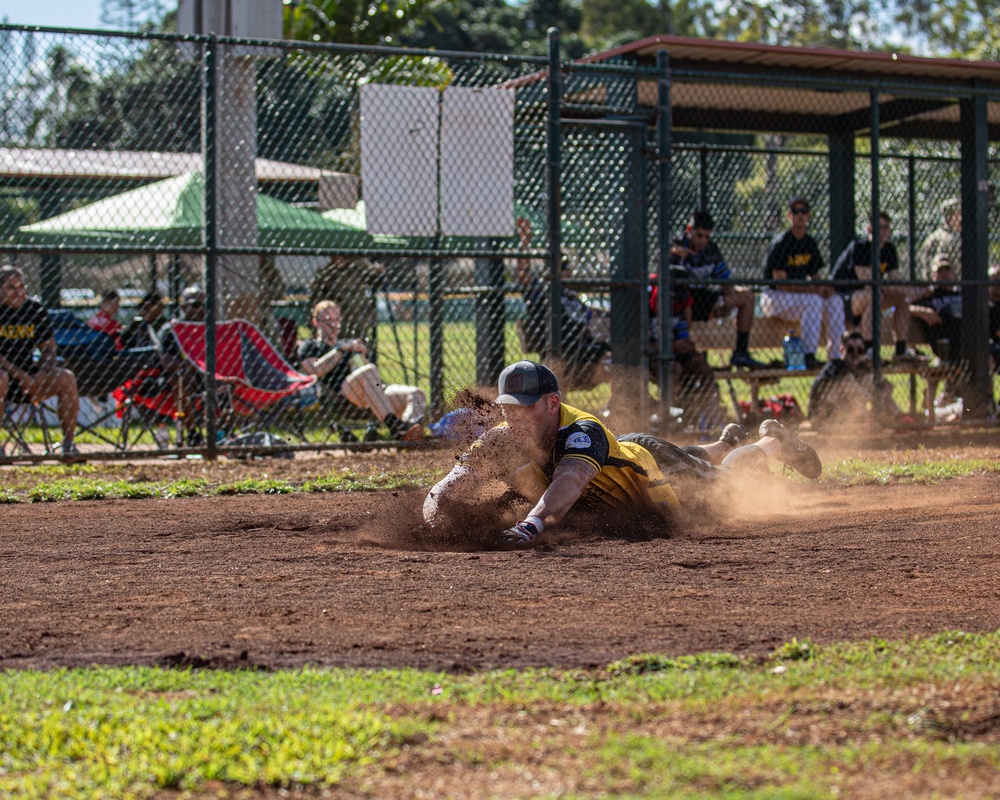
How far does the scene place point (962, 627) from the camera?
4.71m

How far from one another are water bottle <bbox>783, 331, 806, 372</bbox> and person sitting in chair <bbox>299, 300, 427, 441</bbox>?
12.1 ft

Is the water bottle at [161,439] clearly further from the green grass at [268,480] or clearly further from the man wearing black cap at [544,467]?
the man wearing black cap at [544,467]

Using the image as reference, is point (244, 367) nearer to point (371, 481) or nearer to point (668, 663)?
point (371, 481)

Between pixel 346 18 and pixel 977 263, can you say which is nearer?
pixel 977 263

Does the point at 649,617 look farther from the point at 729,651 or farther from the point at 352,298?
the point at 352,298

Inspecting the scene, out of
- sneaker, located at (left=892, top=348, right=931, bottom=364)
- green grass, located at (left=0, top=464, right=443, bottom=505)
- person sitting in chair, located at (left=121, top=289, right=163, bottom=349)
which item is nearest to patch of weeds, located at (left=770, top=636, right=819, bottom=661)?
green grass, located at (left=0, top=464, right=443, bottom=505)

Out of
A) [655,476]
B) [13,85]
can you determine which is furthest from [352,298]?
[655,476]

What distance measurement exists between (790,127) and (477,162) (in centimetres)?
606

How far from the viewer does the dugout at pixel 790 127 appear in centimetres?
1140

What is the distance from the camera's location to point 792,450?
28.0 feet

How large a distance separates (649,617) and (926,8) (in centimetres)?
5561

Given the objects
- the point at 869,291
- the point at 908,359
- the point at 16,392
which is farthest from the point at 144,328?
the point at 908,359

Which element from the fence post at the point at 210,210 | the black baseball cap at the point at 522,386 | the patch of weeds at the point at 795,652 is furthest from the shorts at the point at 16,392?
the patch of weeds at the point at 795,652

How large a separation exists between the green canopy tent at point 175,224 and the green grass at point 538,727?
9.60 metres
